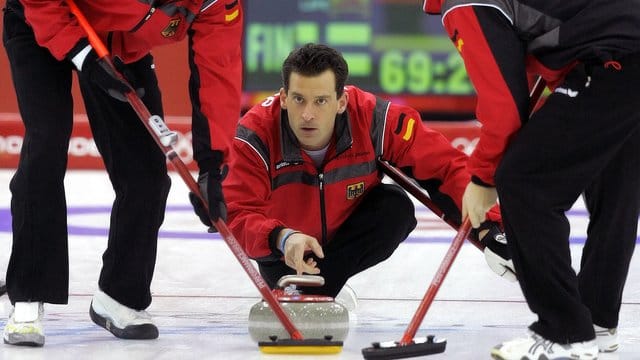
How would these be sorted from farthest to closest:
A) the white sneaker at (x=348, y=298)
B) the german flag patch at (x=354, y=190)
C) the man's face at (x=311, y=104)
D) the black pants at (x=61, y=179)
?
1. the white sneaker at (x=348, y=298)
2. the german flag patch at (x=354, y=190)
3. the man's face at (x=311, y=104)
4. the black pants at (x=61, y=179)

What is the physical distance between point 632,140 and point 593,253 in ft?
0.99

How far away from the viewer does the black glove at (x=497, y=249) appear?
295 cm

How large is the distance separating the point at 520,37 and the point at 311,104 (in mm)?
753

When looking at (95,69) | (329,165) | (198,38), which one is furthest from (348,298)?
(95,69)

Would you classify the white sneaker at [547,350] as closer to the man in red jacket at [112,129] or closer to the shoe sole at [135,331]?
the man in red jacket at [112,129]

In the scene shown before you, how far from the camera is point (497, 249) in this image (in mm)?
2957

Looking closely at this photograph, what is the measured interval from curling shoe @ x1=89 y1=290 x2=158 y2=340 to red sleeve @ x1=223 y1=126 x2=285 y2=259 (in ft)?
1.05

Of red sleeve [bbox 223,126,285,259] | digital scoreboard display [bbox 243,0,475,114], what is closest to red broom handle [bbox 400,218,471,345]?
red sleeve [bbox 223,126,285,259]

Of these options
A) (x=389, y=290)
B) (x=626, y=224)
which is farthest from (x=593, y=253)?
(x=389, y=290)

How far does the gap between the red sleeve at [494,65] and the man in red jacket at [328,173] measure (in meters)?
0.55

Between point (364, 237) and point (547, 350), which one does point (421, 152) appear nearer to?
point (364, 237)

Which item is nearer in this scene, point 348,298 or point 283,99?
point 283,99

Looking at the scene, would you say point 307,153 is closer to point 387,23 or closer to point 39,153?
point 39,153

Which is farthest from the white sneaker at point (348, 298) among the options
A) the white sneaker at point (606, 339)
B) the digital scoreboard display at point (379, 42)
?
the digital scoreboard display at point (379, 42)
